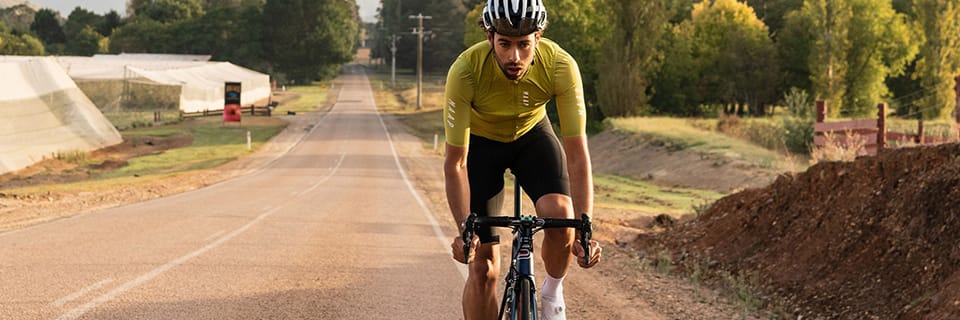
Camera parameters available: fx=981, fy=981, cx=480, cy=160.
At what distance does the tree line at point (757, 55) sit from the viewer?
5150 cm

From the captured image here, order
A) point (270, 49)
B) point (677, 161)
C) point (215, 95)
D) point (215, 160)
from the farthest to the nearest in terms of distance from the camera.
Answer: point (270, 49), point (215, 95), point (215, 160), point (677, 161)

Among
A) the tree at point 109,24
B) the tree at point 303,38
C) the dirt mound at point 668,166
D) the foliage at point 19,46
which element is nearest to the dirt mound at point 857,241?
the dirt mound at point 668,166

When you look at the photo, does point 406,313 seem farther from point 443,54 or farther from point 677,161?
point 443,54

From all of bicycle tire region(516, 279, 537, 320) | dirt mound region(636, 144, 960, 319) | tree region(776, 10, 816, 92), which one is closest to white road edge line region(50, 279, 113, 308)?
bicycle tire region(516, 279, 537, 320)

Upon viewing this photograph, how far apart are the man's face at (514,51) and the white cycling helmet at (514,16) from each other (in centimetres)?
6

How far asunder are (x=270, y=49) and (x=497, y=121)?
139097mm

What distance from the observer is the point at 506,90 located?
208 inches

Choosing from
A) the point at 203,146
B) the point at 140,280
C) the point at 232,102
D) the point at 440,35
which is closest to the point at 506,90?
the point at 140,280

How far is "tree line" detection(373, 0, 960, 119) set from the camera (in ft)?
169

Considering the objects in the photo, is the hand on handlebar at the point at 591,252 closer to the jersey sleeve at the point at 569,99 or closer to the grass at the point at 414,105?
the jersey sleeve at the point at 569,99

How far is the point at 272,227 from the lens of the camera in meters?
15.4

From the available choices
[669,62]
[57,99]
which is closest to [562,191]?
[57,99]

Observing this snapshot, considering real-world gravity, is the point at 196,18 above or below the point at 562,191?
above

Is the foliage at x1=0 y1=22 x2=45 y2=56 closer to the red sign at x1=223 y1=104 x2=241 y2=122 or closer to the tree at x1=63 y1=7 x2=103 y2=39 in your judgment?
the tree at x1=63 y1=7 x2=103 y2=39
